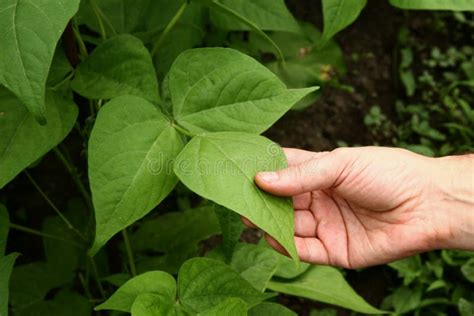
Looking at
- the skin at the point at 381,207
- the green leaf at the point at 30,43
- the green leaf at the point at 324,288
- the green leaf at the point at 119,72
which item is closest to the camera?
the green leaf at the point at 30,43

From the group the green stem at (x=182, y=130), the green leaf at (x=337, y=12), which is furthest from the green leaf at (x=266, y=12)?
the green stem at (x=182, y=130)

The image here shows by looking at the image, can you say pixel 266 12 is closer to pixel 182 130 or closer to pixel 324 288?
pixel 182 130

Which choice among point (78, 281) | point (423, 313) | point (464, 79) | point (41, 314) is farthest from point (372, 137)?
point (41, 314)

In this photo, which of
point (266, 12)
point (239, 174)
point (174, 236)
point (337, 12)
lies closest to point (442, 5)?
point (337, 12)

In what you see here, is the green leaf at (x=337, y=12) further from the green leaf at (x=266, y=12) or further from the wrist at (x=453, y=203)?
the wrist at (x=453, y=203)

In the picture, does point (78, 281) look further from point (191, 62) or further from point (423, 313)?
point (423, 313)

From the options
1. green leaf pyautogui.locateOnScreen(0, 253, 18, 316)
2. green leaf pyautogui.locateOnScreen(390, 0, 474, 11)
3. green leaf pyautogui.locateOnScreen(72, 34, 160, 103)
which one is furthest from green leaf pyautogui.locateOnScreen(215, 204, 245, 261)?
green leaf pyautogui.locateOnScreen(390, 0, 474, 11)
